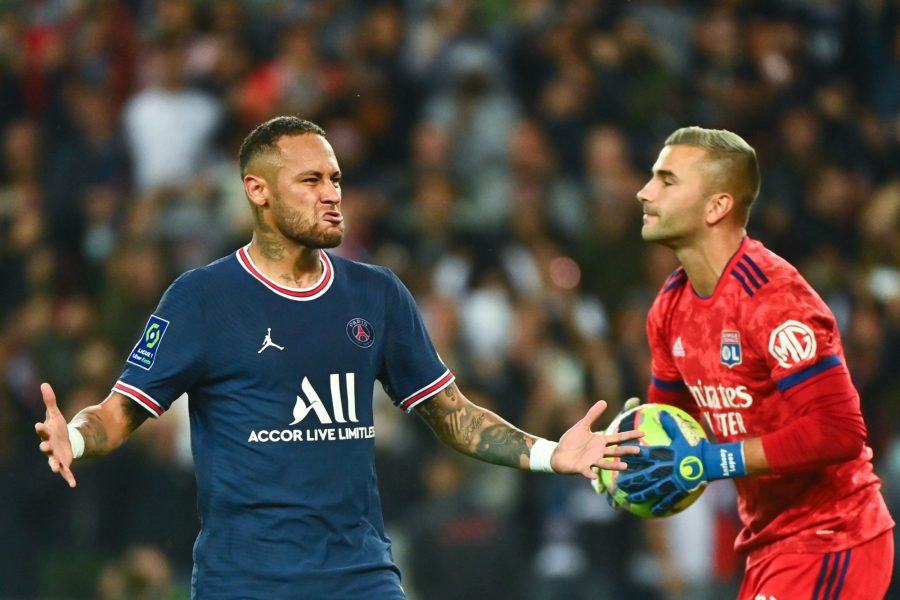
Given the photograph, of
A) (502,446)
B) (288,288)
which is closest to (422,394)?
(502,446)

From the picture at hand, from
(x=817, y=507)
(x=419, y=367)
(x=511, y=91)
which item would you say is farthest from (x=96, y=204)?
(x=817, y=507)

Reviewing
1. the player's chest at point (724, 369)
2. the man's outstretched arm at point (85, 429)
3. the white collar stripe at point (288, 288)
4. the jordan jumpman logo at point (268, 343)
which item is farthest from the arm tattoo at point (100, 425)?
the player's chest at point (724, 369)

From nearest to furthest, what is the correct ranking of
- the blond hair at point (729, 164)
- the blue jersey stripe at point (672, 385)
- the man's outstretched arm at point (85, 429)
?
1. the man's outstretched arm at point (85, 429)
2. the blond hair at point (729, 164)
3. the blue jersey stripe at point (672, 385)

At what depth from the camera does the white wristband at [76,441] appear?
176 inches

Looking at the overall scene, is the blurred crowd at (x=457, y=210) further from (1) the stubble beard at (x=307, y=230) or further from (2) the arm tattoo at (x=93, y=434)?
(2) the arm tattoo at (x=93, y=434)

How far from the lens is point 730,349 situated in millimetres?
5129

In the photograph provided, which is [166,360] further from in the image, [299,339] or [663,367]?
[663,367]

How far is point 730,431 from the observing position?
206 inches

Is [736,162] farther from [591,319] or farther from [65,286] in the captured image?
[65,286]

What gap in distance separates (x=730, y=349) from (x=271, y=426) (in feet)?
5.31

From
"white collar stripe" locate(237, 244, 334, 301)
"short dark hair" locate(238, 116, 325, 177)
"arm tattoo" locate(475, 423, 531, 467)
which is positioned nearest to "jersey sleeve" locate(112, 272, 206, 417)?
"white collar stripe" locate(237, 244, 334, 301)

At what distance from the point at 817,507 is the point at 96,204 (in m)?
6.91

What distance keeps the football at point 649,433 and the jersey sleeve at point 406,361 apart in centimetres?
65

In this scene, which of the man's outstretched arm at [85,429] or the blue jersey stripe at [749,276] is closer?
the man's outstretched arm at [85,429]
